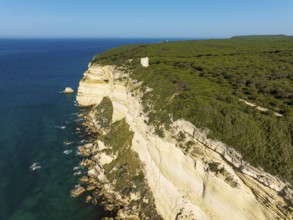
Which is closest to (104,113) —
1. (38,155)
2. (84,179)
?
(38,155)

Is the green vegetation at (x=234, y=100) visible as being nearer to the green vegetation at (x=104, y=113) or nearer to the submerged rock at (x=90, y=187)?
the green vegetation at (x=104, y=113)

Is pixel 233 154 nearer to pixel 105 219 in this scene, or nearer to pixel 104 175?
pixel 105 219

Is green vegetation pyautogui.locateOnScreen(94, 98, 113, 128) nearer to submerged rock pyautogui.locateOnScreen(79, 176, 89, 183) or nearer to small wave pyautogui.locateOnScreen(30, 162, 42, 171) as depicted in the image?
small wave pyautogui.locateOnScreen(30, 162, 42, 171)

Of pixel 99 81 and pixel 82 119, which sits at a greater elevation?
pixel 99 81

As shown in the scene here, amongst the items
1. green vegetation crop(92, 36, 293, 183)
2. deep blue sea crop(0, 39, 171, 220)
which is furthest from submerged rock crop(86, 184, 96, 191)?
green vegetation crop(92, 36, 293, 183)

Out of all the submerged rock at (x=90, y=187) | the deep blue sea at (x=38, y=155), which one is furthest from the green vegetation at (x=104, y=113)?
the submerged rock at (x=90, y=187)

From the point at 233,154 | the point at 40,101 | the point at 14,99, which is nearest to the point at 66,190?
the point at 233,154
